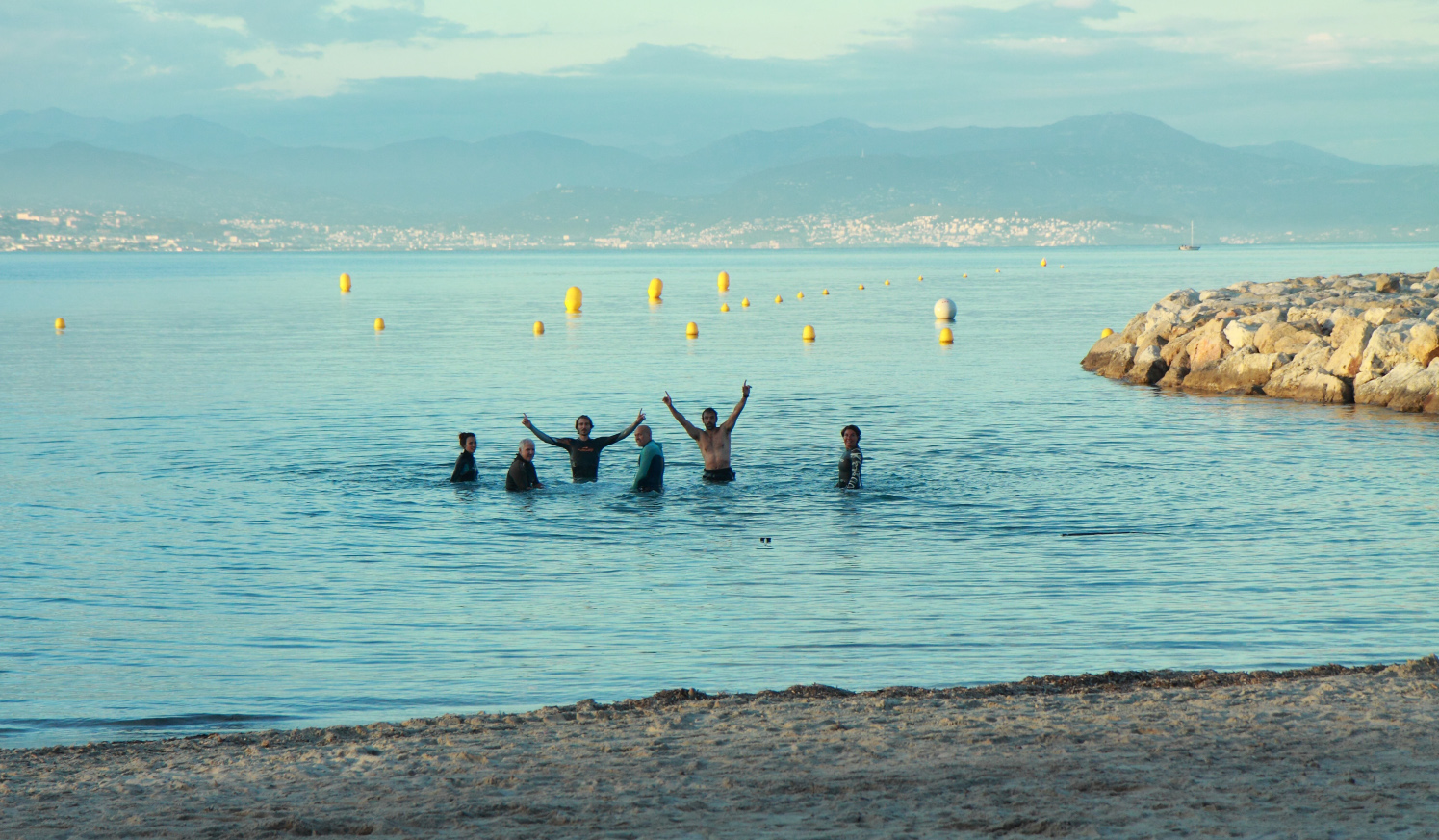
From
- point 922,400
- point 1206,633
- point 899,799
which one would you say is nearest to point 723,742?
point 899,799

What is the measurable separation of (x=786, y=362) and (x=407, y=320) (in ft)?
90.0

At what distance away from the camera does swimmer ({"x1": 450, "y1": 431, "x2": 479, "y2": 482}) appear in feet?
60.8

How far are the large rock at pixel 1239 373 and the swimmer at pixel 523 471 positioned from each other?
1897cm

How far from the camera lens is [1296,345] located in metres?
31.5

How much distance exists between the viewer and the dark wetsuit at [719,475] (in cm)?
1886

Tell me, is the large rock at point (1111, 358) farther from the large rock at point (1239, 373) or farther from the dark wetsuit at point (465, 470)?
the dark wetsuit at point (465, 470)

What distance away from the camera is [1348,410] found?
26703 millimetres

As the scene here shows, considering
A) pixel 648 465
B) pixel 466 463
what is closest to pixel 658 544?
pixel 648 465

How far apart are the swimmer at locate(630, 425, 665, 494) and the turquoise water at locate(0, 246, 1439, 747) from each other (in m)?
0.38

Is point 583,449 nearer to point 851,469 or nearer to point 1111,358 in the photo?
point 851,469

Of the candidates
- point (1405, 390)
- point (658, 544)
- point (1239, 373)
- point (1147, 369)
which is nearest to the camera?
point (658, 544)

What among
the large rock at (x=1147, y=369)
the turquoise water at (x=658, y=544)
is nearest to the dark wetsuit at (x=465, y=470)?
the turquoise water at (x=658, y=544)

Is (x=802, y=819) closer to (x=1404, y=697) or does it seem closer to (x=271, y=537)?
(x=1404, y=697)

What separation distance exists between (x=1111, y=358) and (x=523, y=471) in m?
22.1
